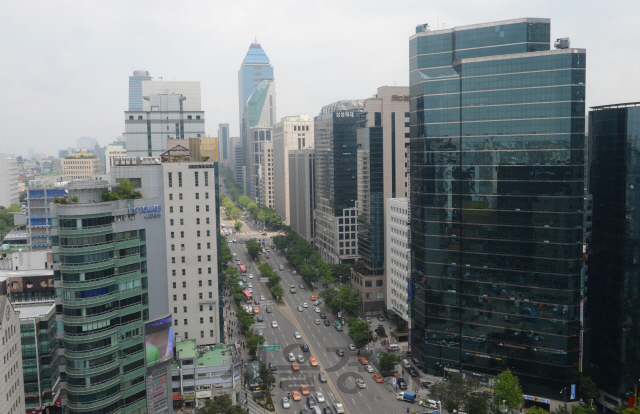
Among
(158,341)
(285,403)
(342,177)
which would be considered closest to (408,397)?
(285,403)

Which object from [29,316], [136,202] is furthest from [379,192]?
[29,316]

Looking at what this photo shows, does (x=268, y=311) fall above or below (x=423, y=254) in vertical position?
below

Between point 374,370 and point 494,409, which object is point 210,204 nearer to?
point 374,370

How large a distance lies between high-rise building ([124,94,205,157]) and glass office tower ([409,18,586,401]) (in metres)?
64.9

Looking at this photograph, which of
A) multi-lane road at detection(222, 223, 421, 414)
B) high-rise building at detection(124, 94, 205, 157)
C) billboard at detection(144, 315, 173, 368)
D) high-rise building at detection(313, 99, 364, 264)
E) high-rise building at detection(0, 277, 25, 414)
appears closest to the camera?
high-rise building at detection(0, 277, 25, 414)

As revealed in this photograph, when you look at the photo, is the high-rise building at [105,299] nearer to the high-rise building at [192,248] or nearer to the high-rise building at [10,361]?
the high-rise building at [10,361]

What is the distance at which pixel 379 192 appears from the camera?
14550cm

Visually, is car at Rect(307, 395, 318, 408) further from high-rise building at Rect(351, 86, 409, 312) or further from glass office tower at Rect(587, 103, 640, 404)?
high-rise building at Rect(351, 86, 409, 312)

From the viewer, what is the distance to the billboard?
80250mm

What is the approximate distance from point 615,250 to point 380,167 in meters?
65.4

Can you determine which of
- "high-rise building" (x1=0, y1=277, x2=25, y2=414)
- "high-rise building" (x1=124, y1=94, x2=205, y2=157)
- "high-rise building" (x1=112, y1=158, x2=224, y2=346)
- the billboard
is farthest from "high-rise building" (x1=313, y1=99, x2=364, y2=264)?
"high-rise building" (x1=0, y1=277, x2=25, y2=414)

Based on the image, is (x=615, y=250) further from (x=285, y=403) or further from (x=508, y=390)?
(x=285, y=403)

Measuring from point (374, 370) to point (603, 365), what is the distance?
138 feet

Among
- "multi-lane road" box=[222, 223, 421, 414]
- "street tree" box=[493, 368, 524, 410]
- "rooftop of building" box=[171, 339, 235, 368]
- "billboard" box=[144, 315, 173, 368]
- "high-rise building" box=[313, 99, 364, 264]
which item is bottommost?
"multi-lane road" box=[222, 223, 421, 414]
